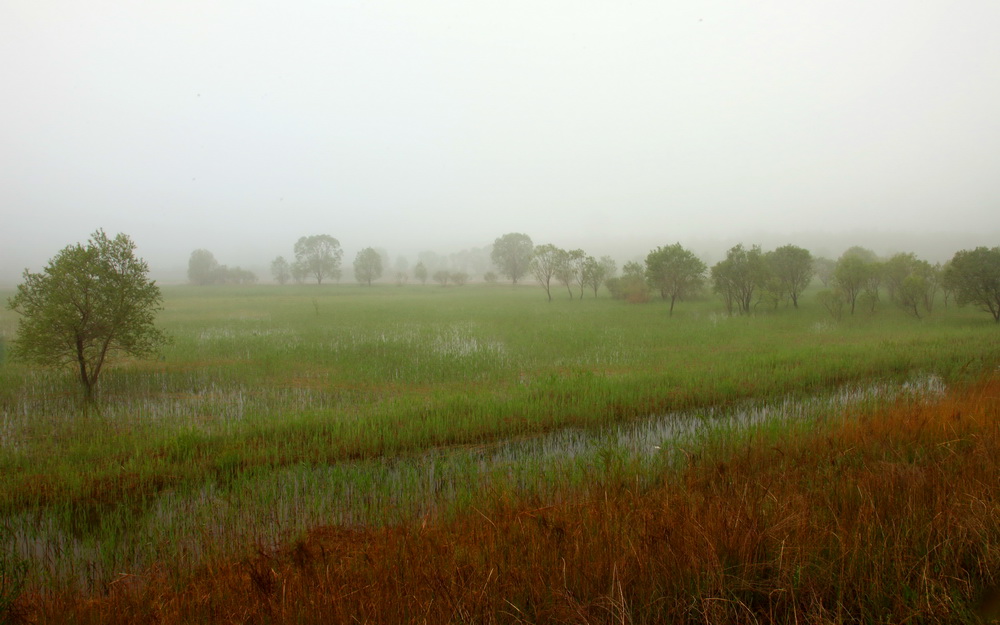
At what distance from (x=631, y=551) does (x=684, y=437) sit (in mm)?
5046

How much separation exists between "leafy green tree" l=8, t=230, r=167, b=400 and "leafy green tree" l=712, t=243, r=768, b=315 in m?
33.8

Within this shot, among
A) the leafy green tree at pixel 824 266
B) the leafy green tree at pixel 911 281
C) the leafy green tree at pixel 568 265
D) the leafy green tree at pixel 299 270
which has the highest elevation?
the leafy green tree at pixel 299 270

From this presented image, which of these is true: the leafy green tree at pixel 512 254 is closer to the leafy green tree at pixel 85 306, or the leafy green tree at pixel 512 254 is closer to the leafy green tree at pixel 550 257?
the leafy green tree at pixel 550 257

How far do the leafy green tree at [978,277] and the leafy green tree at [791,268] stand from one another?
8.67m

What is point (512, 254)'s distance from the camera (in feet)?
284

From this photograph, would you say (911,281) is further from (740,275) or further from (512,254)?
(512,254)

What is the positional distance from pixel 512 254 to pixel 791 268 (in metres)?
59.6

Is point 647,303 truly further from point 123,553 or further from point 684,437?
point 123,553

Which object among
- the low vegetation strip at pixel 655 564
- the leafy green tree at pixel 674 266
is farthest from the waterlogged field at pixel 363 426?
the leafy green tree at pixel 674 266

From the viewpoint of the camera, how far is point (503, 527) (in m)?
4.41

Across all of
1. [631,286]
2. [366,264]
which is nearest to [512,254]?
[366,264]

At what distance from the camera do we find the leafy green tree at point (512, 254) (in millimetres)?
85812

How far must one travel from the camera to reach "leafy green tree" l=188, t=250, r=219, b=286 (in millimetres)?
85000

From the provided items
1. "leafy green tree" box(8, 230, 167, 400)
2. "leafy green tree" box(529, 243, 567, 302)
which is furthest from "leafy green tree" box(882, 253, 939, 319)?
"leafy green tree" box(8, 230, 167, 400)
